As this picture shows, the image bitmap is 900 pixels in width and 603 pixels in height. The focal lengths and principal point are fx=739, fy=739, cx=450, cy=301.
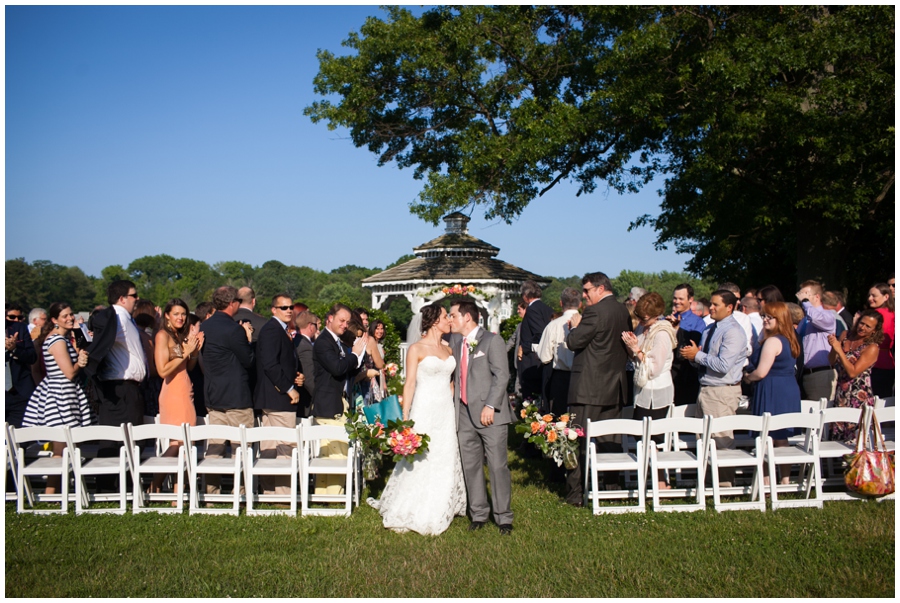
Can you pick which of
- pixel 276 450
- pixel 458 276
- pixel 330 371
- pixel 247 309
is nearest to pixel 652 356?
pixel 330 371

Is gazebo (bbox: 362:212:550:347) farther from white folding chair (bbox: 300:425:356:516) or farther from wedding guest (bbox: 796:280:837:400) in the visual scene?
white folding chair (bbox: 300:425:356:516)

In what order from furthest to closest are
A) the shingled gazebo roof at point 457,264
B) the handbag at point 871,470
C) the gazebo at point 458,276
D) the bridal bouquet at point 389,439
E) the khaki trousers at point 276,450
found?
1. the shingled gazebo roof at point 457,264
2. the gazebo at point 458,276
3. the khaki trousers at point 276,450
4. the handbag at point 871,470
5. the bridal bouquet at point 389,439

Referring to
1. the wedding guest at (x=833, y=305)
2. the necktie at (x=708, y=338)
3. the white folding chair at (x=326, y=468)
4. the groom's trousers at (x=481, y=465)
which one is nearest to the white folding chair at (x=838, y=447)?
the necktie at (x=708, y=338)

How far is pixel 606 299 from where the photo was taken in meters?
6.96

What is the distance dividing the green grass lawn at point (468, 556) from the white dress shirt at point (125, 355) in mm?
1428

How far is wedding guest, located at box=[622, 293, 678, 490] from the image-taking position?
7.00 metres

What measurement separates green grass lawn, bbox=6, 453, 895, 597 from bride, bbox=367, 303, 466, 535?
25 cm

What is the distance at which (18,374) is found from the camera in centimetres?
859

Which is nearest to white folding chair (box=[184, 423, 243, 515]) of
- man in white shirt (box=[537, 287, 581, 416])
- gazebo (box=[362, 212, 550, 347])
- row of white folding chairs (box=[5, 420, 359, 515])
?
row of white folding chairs (box=[5, 420, 359, 515])

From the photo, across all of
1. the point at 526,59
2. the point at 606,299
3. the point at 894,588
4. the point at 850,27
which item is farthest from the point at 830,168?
the point at 894,588

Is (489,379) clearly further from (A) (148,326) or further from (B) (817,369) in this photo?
(B) (817,369)

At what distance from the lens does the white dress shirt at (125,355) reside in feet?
23.6

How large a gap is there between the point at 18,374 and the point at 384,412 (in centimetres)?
493

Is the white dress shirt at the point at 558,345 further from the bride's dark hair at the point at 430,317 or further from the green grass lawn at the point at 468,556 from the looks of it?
the bride's dark hair at the point at 430,317
